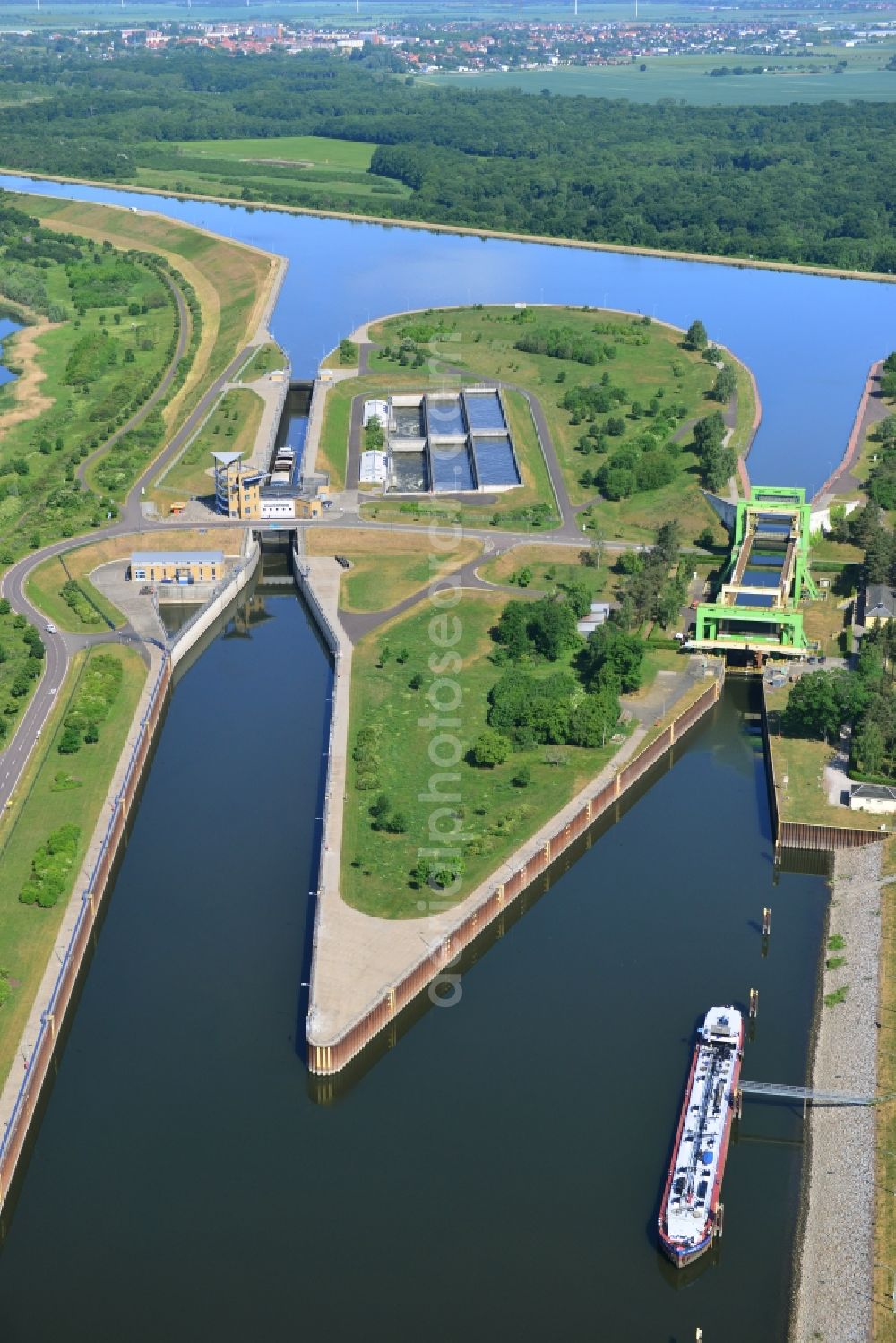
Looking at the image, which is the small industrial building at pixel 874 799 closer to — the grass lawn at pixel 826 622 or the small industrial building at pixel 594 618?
the grass lawn at pixel 826 622

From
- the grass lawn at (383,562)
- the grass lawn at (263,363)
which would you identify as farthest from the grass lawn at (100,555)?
the grass lawn at (263,363)

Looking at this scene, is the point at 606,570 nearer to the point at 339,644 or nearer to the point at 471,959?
the point at 339,644

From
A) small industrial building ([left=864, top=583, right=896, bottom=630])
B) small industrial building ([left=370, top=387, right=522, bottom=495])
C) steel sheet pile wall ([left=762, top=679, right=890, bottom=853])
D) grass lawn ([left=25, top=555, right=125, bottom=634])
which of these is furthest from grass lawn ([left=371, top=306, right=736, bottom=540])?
steel sheet pile wall ([left=762, top=679, right=890, bottom=853])

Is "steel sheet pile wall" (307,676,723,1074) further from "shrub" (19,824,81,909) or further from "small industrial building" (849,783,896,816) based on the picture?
"shrub" (19,824,81,909)

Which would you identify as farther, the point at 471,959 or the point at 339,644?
the point at 339,644

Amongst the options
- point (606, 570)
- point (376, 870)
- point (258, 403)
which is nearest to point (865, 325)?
point (258, 403)

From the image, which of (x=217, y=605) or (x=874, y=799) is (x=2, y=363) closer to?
(x=217, y=605)

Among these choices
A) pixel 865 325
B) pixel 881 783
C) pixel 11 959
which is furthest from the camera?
pixel 865 325

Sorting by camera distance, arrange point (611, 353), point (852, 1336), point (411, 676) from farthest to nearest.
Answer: point (611, 353) → point (411, 676) → point (852, 1336)
